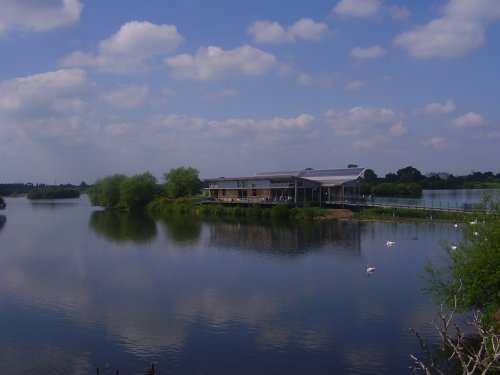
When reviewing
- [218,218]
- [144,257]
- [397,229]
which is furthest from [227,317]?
[218,218]

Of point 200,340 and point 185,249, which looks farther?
point 185,249

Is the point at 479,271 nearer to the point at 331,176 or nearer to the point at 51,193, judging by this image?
the point at 331,176

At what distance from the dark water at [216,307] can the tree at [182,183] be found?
1892 inches

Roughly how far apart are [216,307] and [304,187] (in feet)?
143

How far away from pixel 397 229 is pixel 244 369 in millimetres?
34209

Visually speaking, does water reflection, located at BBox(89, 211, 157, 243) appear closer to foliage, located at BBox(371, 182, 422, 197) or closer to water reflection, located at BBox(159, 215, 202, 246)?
water reflection, located at BBox(159, 215, 202, 246)

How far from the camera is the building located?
63.1m

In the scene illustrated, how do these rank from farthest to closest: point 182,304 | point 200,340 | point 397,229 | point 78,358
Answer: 1. point 397,229
2. point 182,304
3. point 200,340
4. point 78,358

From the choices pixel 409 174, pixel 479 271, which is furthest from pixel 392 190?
pixel 479 271

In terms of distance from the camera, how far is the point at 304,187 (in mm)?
63625

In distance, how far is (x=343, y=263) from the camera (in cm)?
3069

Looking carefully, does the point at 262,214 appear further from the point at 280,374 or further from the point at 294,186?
the point at 280,374

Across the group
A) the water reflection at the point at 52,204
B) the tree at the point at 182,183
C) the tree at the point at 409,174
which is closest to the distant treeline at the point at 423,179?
the tree at the point at 409,174

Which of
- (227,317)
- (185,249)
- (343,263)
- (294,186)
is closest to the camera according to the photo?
(227,317)
